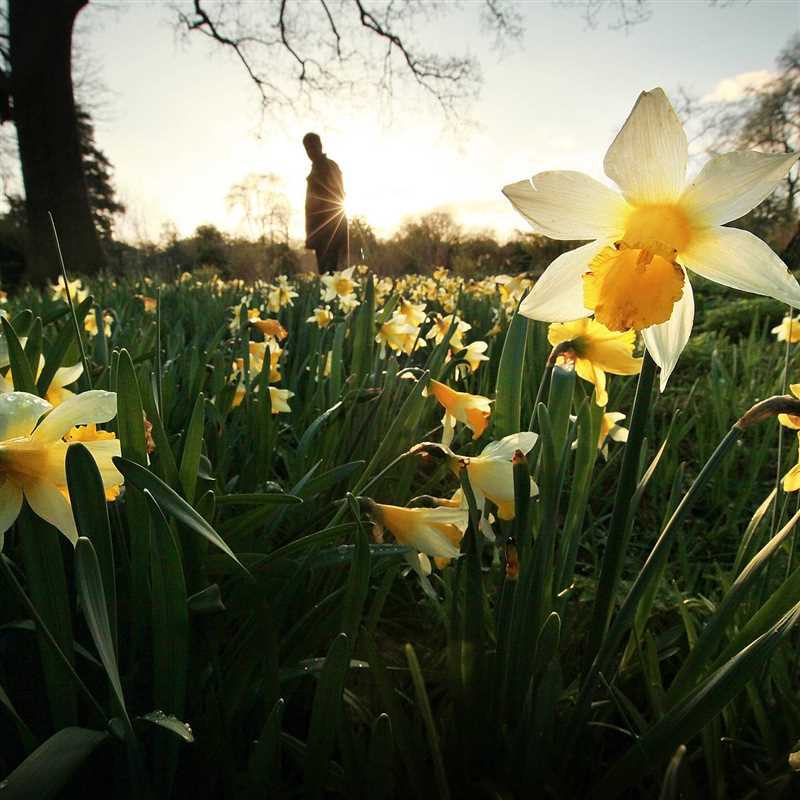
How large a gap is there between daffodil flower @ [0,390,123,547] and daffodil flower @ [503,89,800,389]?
1.64 feet

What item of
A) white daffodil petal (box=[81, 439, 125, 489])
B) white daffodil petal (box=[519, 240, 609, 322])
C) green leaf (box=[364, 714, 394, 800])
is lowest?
green leaf (box=[364, 714, 394, 800])

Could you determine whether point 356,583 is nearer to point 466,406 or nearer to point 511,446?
point 511,446

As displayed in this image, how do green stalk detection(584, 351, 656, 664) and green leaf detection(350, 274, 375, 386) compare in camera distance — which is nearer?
green stalk detection(584, 351, 656, 664)

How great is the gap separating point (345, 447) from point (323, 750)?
81 centimetres

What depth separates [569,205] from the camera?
66 cm

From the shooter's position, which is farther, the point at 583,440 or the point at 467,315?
the point at 467,315

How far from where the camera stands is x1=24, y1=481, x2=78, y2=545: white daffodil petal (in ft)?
1.99

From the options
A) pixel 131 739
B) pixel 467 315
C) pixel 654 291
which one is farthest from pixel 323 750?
pixel 467 315

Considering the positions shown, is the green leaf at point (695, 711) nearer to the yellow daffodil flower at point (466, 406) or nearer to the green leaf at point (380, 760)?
the green leaf at point (380, 760)

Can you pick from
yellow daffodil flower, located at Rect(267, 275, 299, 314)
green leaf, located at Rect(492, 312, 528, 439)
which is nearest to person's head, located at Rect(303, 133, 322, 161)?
yellow daffodil flower, located at Rect(267, 275, 299, 314)

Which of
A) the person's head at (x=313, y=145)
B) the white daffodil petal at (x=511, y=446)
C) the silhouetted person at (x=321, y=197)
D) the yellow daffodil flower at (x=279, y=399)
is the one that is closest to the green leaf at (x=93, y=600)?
the white daffodil petal at (x=511, y=446)

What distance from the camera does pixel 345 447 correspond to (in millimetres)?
1451

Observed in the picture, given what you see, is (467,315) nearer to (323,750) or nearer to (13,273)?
(323,750)

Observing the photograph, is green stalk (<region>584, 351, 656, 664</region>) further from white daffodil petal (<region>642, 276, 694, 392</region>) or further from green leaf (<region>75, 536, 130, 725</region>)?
green leaf (<region>75, 536, 130, 725</region>)
